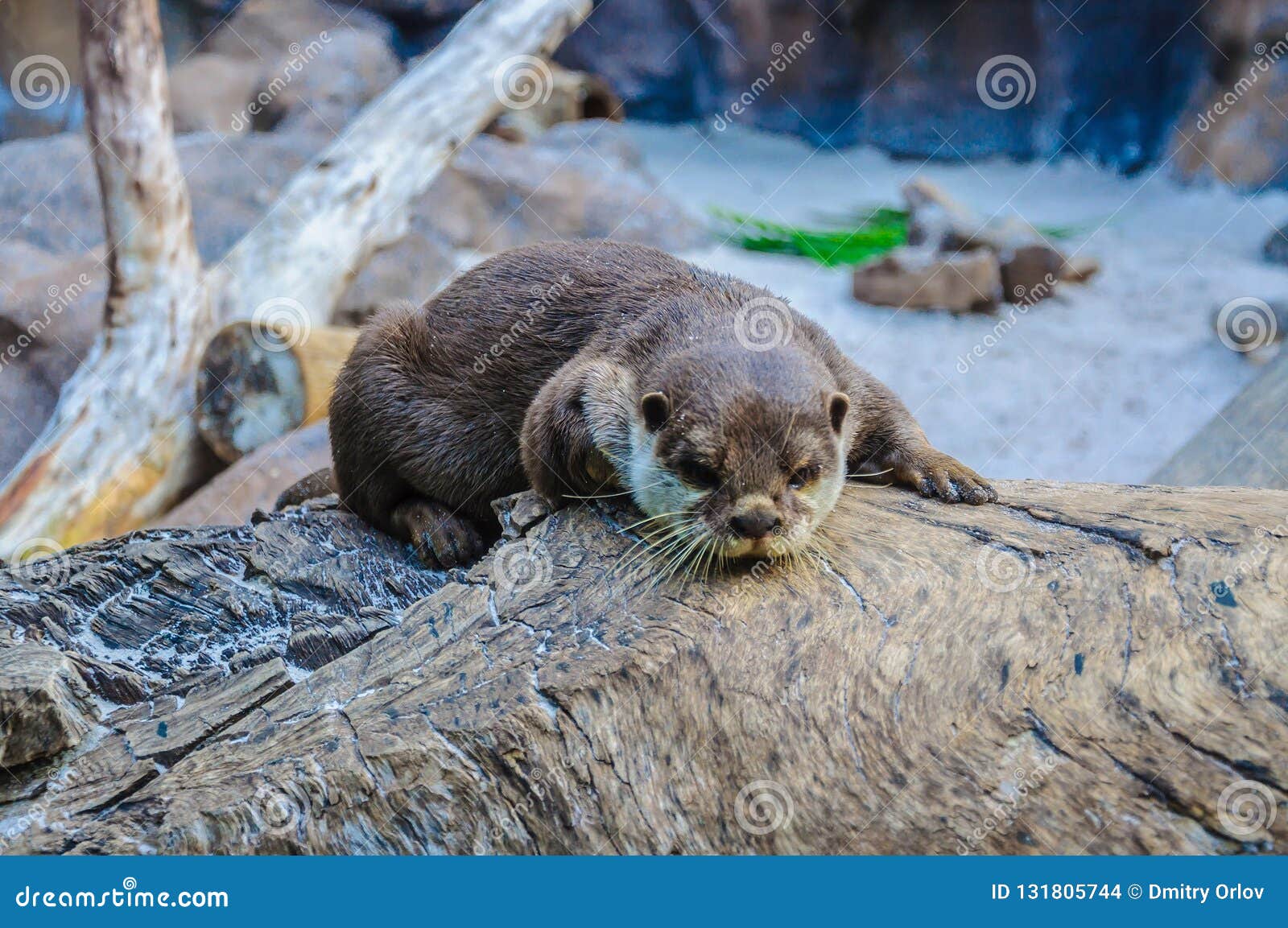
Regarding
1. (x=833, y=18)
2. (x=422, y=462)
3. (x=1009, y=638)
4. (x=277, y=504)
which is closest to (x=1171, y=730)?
(x=1009, y=638)

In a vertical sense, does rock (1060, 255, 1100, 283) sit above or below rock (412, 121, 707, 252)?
below

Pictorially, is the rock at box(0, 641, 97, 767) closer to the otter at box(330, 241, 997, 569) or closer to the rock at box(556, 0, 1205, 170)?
the otter at box(330, 241, 997, 569)

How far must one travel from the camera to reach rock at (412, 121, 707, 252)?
9938 millimetres

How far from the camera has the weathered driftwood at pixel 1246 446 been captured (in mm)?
4312

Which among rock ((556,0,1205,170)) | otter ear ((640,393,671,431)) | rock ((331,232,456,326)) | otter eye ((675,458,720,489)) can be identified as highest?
rock ((556,0,1205,170))

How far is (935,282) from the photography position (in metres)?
8.06

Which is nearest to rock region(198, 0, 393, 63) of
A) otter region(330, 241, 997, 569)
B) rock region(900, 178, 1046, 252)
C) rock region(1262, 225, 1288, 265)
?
rock region(900, 178, 1046, 252)

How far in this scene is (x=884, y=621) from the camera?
2469mm

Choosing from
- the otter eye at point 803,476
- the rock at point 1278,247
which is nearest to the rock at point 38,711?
the otter eye at point 803,476

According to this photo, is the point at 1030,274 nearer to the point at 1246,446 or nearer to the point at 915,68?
the point at 1246,446

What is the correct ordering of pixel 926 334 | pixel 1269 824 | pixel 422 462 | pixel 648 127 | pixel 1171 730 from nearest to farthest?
pixel 1269 824 → pixel 1171 730 → pixel 422 462 → pixel 926 334 → pixel 648 127

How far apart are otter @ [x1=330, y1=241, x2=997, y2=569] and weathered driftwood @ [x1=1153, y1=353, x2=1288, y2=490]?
187 cm

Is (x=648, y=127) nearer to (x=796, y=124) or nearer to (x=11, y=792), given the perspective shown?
(x=796, y=124)

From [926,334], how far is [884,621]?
5.82 metres
